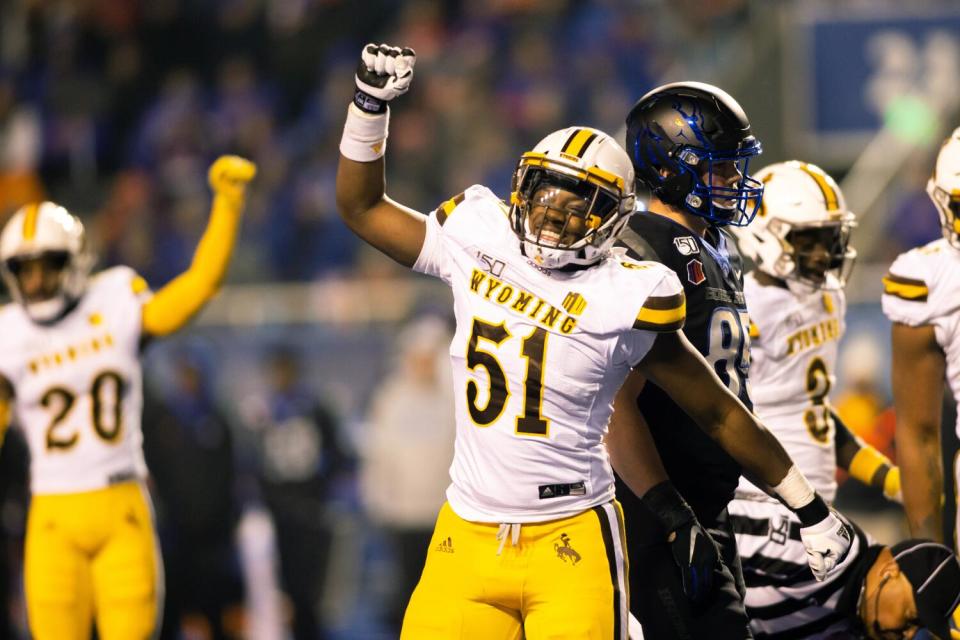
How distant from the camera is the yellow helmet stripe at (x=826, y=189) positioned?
5192 mm

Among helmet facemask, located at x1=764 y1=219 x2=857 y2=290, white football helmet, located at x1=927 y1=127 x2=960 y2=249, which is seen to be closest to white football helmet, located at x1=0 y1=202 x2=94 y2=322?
helmet facemask, located at x1=764 y1=219 x2=857 y2=290

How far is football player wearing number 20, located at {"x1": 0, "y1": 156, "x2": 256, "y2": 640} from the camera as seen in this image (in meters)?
5.82

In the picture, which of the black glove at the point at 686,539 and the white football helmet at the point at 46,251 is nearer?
the black glove at the point at 686,539

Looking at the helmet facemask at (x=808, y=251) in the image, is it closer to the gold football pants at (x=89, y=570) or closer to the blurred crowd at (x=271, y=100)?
the gold football pants at (x=89, y=570)

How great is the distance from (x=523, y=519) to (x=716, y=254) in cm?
108

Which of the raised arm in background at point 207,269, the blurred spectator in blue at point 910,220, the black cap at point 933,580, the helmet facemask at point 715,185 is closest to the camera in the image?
the helmet facemask at point 715,185

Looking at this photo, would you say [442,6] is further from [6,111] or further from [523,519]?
[523,519]

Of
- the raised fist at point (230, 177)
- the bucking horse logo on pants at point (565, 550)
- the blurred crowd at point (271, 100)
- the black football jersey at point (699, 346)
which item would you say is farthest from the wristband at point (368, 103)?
the blurred crowd at point (271, 100)

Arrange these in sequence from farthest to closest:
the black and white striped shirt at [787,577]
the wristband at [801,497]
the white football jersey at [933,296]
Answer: the black and white striped shirt at [787,577], the white football jersey at [933,296], the wristband at [801,497]

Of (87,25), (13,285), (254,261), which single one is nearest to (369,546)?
(254,261)

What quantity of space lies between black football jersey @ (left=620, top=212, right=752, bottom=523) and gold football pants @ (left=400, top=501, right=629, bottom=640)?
1.64ft

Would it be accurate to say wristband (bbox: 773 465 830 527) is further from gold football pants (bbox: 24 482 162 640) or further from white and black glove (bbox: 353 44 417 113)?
gold football pants (bbox: 24 482 162 640)

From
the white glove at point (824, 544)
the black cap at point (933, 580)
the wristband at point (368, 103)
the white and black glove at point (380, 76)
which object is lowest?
the black cap at point (933, 580)

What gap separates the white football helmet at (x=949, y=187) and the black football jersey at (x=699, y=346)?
0.83 m
